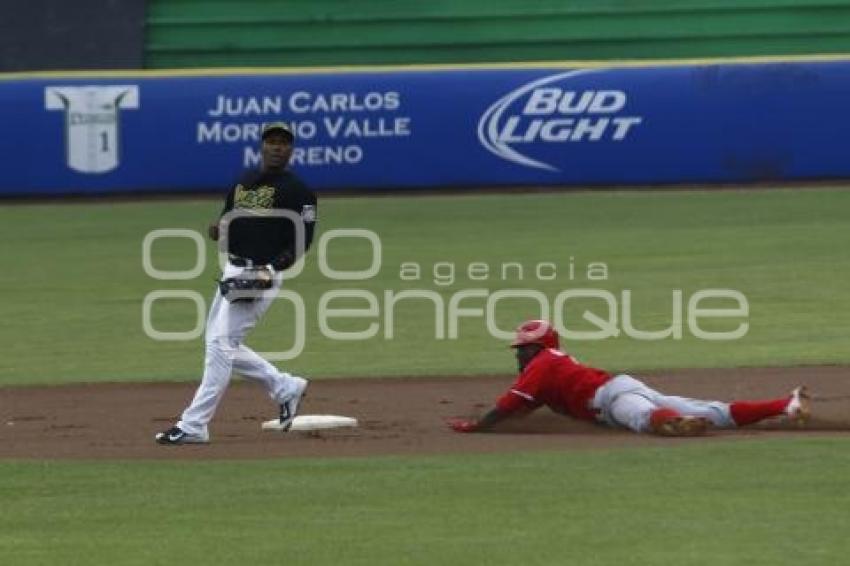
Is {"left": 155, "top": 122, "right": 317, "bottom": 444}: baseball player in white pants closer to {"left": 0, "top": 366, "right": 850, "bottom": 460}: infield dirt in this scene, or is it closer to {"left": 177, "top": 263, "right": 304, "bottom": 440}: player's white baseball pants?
{"left": 177, "top": 263, "right": 304, "bottom": 440}: player's white baseball pants

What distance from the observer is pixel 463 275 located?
21469 millimetres

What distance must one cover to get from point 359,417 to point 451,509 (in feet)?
12.0

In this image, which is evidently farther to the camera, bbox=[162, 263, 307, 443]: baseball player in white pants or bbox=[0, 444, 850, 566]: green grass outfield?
bbox=[162, 263, 307, 443]: baseball player in white pants

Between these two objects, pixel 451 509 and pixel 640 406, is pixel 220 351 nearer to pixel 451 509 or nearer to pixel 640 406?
pixel 640 406

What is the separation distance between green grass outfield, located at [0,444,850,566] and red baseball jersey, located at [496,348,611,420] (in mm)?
636

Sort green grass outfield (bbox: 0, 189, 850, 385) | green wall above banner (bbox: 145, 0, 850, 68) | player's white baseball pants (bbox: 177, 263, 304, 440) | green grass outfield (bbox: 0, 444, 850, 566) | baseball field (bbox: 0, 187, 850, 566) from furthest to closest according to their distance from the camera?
green wall above banner (bbox: 145, 0, 850, 68) < green grass outfield (bbox: 0, 189, 850, 385) < player's white baseball pants (bbox: 177, 263, 304, 440) < baseball field (bbox: 0, 187, 850, 566) < green grass outfield (bbox: 0, 444, 850, 566)

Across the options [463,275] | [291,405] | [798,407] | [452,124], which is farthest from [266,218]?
[452,124]

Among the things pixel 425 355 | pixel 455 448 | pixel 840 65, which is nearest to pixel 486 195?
pixel 840 65

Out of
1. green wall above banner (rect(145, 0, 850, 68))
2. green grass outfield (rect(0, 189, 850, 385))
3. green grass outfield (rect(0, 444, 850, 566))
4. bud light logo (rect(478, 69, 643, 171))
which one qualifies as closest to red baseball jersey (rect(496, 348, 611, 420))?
green grass outfield (rect(0, 444, 850, 566))

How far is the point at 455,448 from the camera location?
11.7 meters

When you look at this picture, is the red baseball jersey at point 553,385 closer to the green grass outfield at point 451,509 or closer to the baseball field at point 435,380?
the baseball field at point 435,380

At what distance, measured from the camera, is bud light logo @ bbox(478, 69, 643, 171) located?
2839 centimetres

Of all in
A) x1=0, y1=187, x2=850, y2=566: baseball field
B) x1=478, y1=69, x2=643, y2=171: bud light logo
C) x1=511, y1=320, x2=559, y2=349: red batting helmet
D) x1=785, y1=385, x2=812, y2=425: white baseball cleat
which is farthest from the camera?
x1=478, y1=69, x2=643, y2=171: bud light logo

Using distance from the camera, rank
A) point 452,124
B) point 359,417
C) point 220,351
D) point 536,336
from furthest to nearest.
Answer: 1. point 452,124
2. point 359,417
3. point 536,336
4. point 220,351
